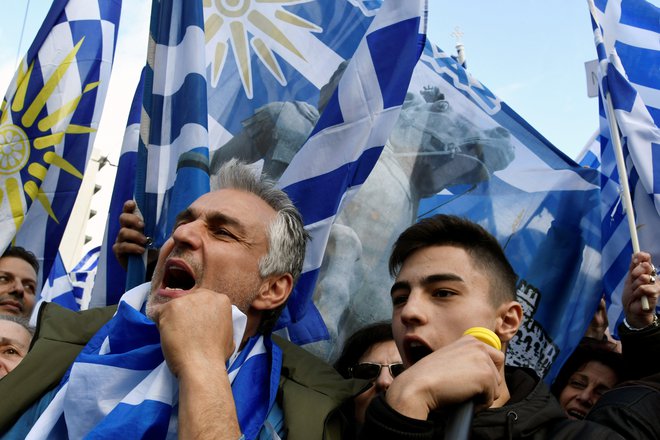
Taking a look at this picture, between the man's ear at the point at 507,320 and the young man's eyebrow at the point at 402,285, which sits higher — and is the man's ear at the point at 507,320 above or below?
below

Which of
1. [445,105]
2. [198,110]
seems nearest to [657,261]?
[445,105]

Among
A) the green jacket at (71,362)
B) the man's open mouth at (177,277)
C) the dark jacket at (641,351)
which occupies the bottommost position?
the dark jacket at (641,351)

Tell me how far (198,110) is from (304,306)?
98 centimetres

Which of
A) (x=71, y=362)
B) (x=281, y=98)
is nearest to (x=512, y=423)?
(x=71, y=362)

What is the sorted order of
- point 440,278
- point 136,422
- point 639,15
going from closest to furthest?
point 136,422 < point 440,278 < point 639,15

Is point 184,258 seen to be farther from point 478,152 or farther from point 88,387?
point 478,152

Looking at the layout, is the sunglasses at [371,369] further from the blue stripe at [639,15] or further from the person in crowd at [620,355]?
the blue stripe at [639,15]

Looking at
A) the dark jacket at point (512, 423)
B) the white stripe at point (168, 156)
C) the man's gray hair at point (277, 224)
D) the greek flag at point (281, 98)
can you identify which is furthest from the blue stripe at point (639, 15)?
the dark jacket at point (512, 423)

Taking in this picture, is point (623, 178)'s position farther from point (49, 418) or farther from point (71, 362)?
point (49, 418)

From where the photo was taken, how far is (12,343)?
3.78 meters

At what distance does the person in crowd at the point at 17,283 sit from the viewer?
464 centimetres

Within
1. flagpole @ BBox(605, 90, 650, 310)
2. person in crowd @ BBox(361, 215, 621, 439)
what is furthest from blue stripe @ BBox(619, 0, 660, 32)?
person in crowd @ BBox(361, 215, 621, 439)

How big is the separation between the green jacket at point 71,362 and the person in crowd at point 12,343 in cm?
103

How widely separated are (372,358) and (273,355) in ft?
2.30
